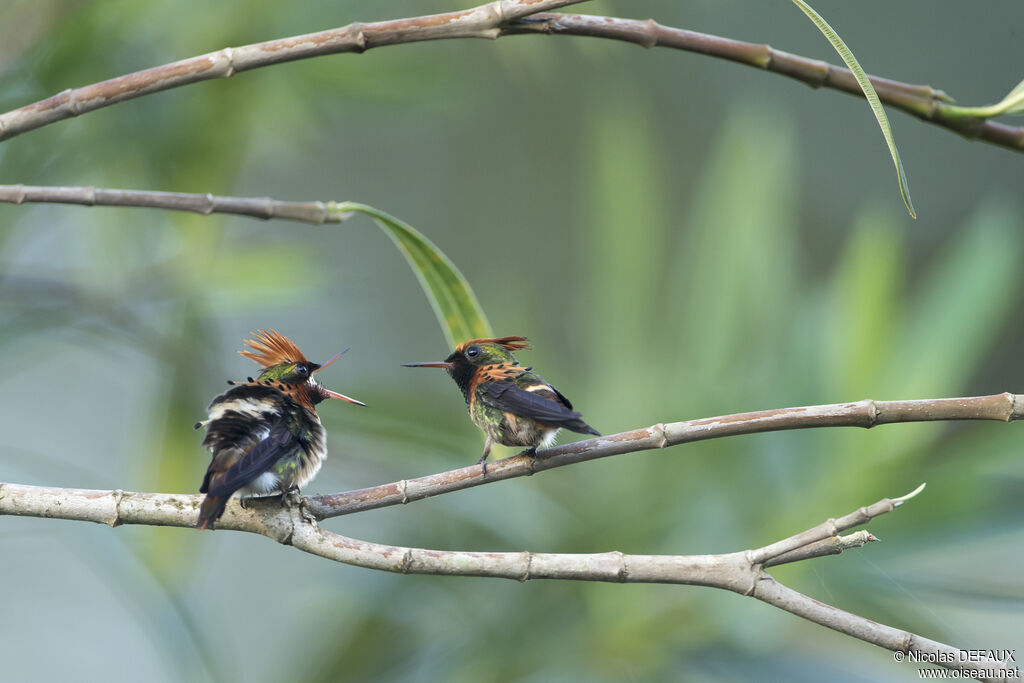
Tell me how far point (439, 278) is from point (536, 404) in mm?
132

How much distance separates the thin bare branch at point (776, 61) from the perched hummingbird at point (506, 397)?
0.26 meters

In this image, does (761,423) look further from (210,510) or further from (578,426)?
(210,510)

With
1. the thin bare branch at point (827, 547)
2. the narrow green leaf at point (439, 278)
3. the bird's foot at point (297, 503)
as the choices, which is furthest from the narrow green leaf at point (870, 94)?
the bird's foot at point (297, 503)

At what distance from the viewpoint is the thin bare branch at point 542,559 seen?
21.7 inches

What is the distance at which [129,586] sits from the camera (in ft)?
3.83

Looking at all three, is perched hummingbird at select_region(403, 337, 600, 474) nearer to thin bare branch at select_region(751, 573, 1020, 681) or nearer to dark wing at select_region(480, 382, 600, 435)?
dark wing at select_region(480, 382, 600, 435)

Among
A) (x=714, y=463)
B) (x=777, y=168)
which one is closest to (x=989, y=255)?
(x=777, y=168)

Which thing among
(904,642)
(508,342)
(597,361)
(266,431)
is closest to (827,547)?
(904,642)

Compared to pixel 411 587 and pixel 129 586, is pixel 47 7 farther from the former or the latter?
pixel 411 587

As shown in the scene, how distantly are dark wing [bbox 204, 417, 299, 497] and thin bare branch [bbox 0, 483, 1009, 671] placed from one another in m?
0.03

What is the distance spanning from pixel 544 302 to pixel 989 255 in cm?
120

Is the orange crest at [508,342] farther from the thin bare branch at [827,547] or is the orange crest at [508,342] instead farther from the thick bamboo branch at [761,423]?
the thin bare branch at [827,547]

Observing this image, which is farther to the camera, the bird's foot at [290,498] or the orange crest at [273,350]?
the orange crest at [273,350]

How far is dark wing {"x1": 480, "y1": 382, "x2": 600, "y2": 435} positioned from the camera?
2.17 ft
